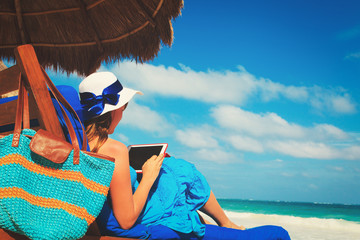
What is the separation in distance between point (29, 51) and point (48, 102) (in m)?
0.24

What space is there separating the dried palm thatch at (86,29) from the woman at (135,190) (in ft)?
6.40

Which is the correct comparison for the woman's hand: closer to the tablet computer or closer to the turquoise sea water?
the tablet computer

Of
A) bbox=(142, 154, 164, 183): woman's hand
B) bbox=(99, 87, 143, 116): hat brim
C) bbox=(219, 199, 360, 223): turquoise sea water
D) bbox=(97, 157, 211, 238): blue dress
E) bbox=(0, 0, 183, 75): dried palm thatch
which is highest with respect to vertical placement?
bbox=(0, 0, 183, 75): dried palm thatch

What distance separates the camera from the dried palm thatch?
3486 millimetres

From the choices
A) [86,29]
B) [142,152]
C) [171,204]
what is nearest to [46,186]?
[171,204]

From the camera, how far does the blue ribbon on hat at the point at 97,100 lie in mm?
1633

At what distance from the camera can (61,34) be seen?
3736 mm

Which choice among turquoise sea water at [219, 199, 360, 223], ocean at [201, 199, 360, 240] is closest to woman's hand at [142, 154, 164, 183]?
ocean at [201, 199, 360, 240]

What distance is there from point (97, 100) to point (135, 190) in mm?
583

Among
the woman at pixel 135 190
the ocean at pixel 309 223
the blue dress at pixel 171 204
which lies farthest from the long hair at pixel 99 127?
the ocean at pixel 309 223

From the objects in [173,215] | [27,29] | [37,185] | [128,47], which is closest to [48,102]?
[37,185]

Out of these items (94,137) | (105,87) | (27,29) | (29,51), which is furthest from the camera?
(27,29)

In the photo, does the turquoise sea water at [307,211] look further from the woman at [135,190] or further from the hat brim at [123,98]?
the hat brim at [123,98]

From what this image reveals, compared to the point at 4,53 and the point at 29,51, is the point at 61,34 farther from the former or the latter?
the point at 29,51
